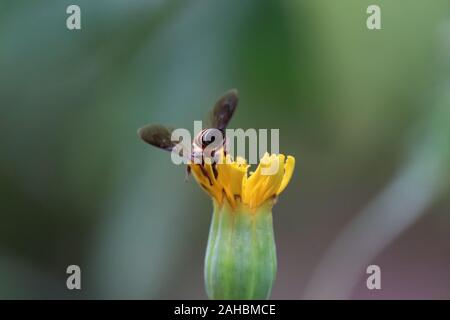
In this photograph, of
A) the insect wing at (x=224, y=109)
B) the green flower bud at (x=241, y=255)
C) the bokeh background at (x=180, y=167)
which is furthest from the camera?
the bokeh background at (x=180, y=167)

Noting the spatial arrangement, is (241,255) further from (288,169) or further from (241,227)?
(288,169)

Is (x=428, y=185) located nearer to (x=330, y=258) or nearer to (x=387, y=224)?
(x=387, y=224)

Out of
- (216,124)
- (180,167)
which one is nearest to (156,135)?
(216,124)

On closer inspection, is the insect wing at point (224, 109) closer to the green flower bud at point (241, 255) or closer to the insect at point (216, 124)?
the insect at point (216, 124)

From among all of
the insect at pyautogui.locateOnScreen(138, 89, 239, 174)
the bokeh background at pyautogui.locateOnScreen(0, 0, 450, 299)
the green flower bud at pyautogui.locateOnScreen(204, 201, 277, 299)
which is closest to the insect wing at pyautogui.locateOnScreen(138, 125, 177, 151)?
the insect at pyautogui.locateOnScreen(138, 89, 239, 174)

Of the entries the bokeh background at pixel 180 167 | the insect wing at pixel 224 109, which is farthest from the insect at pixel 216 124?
the bokeh background at pixel 180 167

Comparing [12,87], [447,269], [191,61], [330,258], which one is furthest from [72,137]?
[447,269]
